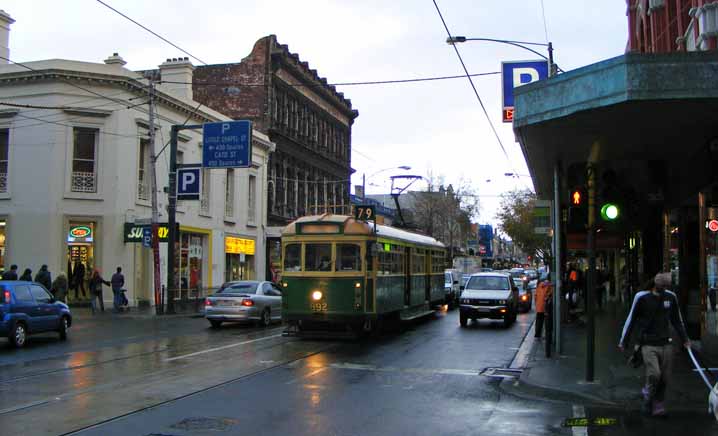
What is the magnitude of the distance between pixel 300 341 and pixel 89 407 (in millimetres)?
8420

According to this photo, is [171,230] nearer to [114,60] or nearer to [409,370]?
[114,60]

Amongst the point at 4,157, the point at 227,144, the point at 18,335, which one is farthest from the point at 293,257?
the point at 4,157

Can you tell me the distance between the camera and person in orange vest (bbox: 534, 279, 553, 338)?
52.5 feet

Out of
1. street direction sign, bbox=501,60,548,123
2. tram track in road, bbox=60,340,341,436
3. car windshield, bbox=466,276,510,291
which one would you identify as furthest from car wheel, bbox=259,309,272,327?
street direction sign, bbox=501,60,548,123

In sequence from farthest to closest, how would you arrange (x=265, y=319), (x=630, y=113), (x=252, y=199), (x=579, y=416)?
1. (x=252, y=199)
2. (x=265, y=319)
3. (x=630, y=113)
4. (x=579, y=416)

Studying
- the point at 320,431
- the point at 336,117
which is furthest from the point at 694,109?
the point at 336,117

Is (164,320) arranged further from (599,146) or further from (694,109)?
(694,109)

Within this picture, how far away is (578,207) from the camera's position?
12.6 meters

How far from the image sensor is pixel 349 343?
1684 centimetres

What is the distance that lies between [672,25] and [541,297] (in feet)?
26.1

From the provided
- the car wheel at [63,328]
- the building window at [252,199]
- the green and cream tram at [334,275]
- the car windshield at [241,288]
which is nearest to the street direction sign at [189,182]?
the car windshield at [241,288]

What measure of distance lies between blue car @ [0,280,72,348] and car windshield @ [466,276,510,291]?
1253 centimetres

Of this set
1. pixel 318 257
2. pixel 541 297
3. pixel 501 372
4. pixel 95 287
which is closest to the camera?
pixel 501 372

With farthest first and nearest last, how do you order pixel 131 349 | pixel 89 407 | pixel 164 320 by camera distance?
pixel 164 320 < pixel 131 349 < pixel 89 407
